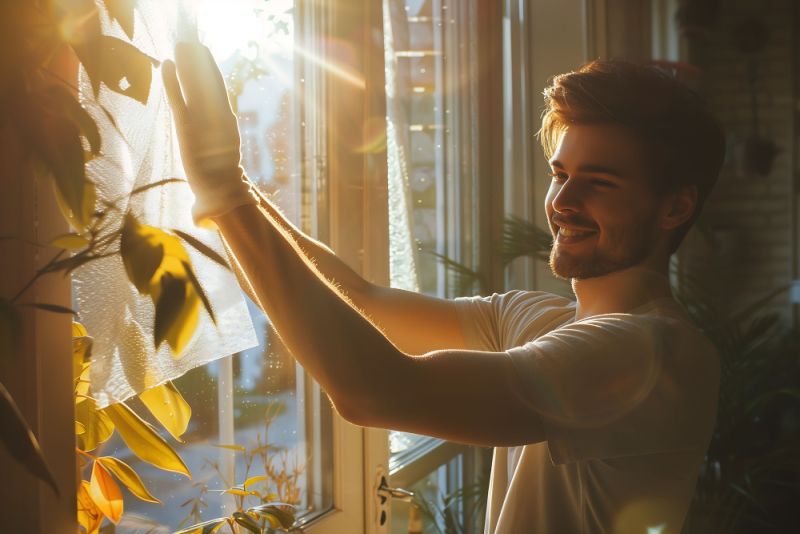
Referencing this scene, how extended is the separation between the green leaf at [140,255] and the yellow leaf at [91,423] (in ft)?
1.13

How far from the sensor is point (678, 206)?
1.31 metres

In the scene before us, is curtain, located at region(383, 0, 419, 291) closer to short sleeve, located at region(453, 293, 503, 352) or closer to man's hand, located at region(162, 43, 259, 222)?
short sleeve, located at region(453, 293, 503, 352)

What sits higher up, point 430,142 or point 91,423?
point 430,142

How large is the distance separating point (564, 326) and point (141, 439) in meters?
0.58

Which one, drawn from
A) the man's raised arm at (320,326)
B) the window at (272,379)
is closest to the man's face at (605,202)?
the man's raised arm at (320,326)

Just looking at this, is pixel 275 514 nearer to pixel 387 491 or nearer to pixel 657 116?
pixel 387 491

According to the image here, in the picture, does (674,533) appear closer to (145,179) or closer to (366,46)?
(145,179)

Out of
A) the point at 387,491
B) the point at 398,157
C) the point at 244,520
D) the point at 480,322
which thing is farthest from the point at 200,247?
the point at 398,157

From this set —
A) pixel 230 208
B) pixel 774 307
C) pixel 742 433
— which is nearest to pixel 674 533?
pixel 230 208

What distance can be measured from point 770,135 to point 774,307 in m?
0.86

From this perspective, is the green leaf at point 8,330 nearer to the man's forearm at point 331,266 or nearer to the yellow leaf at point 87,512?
the yellow leaf at point 87,512

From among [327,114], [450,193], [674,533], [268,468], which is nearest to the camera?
[674,533]

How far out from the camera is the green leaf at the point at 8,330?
638 millimetres

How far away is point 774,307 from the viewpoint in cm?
372
